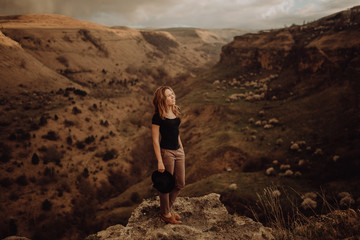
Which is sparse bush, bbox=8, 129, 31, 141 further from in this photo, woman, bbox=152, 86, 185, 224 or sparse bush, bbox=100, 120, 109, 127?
woman, bbox=152, 86, 185, 224

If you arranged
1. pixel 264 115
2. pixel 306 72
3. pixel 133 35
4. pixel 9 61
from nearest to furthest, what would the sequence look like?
pixel 264 115 → pixel 306 72 → pixel 9 61 → pixel 133 35

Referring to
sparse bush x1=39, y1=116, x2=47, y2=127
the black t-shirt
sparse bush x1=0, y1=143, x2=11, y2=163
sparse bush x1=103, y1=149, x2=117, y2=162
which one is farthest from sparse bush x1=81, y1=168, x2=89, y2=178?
the black t-shirt

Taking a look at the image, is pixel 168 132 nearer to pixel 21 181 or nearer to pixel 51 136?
pixel 21 181

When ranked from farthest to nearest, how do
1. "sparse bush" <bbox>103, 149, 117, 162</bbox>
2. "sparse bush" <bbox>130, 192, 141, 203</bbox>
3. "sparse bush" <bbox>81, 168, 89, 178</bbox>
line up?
"sparse bush" <bbox>103, 149, 117, 162</bbox>
"sparse bush" <bbox>81, 168, 89, 178</bbox>
"sparse bush" <bbox>130, 192, 141, 203</bbox>

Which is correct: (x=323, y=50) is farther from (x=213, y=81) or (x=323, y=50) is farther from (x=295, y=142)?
(x=213, y=81)

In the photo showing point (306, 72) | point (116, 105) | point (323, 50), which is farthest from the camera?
point (116, 105)

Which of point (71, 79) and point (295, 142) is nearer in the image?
point (295, 142)

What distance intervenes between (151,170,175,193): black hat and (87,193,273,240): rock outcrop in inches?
36.8

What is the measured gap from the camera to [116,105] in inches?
1479

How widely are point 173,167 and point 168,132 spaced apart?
78 cm

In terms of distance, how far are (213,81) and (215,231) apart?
39.0 metres

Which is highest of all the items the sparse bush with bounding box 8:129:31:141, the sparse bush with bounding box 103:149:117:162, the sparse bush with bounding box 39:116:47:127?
the sparse bush with bounding box 39:116:47:127

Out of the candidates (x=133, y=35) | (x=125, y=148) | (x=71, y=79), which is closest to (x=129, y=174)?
(x=125, y=148)

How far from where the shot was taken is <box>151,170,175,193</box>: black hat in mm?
4025
